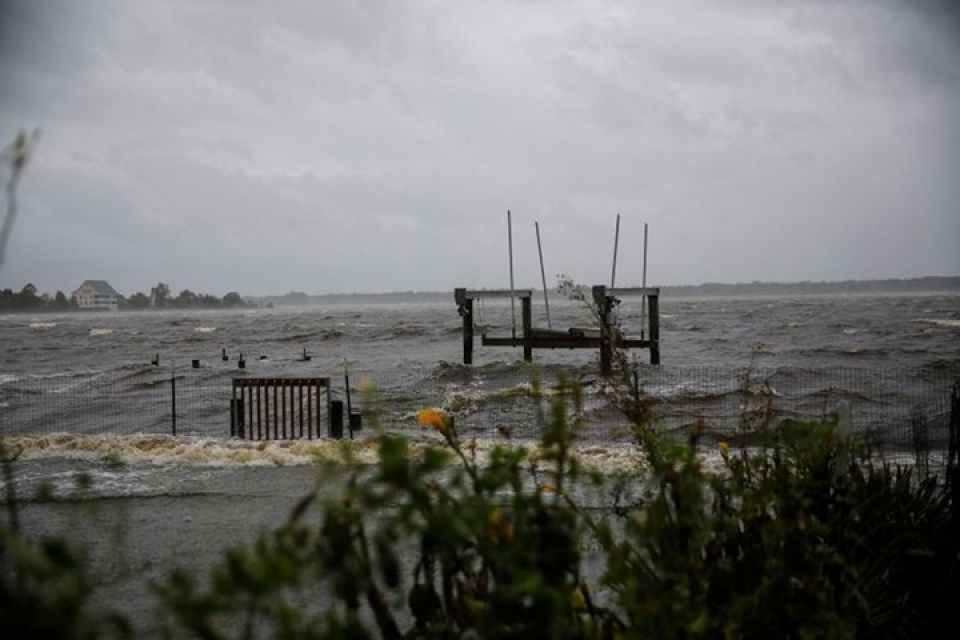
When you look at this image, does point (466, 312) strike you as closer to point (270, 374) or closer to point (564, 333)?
point (564, 333)

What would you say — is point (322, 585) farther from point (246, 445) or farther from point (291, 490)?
point (246, 445)

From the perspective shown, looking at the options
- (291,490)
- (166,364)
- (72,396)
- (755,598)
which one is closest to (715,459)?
(291,490)

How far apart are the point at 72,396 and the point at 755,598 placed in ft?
75.7

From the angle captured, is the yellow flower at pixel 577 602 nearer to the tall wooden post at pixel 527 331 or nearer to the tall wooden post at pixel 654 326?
the tall wooden post at pixel 527 331

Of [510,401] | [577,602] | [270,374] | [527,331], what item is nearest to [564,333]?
[527,331]

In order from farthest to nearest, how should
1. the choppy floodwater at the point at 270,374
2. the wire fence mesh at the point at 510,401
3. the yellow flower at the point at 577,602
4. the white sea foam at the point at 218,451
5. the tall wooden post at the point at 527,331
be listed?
the tall wooden post at the point at 527,331 → the wire fence mesh at the point at 510,401 → the white sea foam at the point at 218,451 → the choppy floodwater at the point at 270,374 → the yellow flower at the point at 577,602

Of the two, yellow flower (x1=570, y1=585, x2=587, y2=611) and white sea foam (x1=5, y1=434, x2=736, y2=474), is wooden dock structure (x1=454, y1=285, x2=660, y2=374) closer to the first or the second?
white sea foam (x1=5, y1=434, x2=736, y2=474)

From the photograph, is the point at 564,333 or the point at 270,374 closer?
the point at 564,333

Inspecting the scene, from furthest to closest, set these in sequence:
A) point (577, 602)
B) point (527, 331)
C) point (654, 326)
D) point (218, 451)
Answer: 1. point (654, 326)
2. point (527, 331)
3. point (218, 451)
4. point (577, 602)

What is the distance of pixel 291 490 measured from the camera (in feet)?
25.8

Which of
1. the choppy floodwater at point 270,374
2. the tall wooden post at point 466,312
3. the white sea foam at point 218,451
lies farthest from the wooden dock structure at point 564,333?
the white sea foam at point 218,451

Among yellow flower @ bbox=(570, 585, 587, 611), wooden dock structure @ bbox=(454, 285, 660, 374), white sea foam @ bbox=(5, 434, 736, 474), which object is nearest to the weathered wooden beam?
wooden dock structure @ bbox=(454, 285, 660, 374)

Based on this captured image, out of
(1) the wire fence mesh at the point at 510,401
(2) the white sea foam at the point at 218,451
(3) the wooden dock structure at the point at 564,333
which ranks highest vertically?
(3) the wooden dock structure at the point at 564,333

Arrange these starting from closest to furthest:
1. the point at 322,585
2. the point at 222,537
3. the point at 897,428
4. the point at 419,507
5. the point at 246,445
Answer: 1. the point at 419,507
2. the point at 322,585
3. the point at 222,537
4. the point at 246,445
5. the point at 897,428
